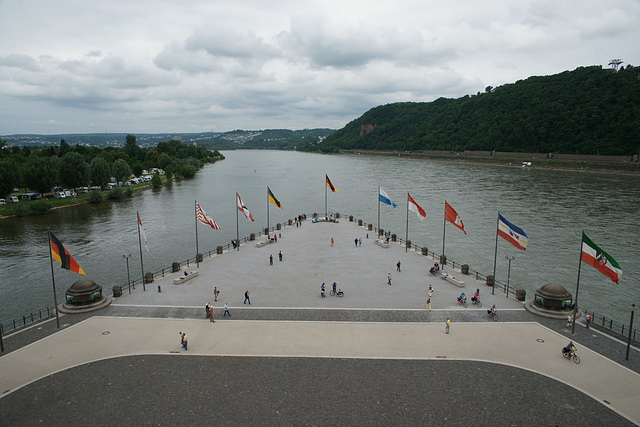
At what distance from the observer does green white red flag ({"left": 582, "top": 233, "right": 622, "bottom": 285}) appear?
64.8 ft

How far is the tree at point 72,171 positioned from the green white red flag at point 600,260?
9282cm

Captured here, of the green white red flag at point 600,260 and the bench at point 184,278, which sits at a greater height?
the green white red flag at point 600,260

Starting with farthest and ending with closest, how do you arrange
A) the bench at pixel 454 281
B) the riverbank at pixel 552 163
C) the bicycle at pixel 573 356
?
the riverbank at pixel 552 163, the bench at pixel 454 281, the bicycle at pixel 573 356

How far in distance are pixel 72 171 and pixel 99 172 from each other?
10472 mm

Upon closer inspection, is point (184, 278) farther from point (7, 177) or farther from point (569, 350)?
point (7, 177)

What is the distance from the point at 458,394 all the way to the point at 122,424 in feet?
43.5

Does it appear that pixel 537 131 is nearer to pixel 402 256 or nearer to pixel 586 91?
pixel 586 91

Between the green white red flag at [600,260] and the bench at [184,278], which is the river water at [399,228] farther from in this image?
the green white red flag at [600,260]

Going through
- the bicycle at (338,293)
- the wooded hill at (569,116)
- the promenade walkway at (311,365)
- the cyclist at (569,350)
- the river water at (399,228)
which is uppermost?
the wooded hill at (569,116)

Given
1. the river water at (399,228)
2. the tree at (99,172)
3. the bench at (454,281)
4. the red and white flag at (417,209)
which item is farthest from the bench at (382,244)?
the tree at (99,172)

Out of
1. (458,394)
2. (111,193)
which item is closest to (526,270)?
(458,394)

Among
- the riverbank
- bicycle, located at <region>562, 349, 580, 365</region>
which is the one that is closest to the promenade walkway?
bicycle, located at <region>562, 349, 580, 365</region>

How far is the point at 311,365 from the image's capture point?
62.0 feet

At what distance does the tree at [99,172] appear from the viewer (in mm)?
95000
